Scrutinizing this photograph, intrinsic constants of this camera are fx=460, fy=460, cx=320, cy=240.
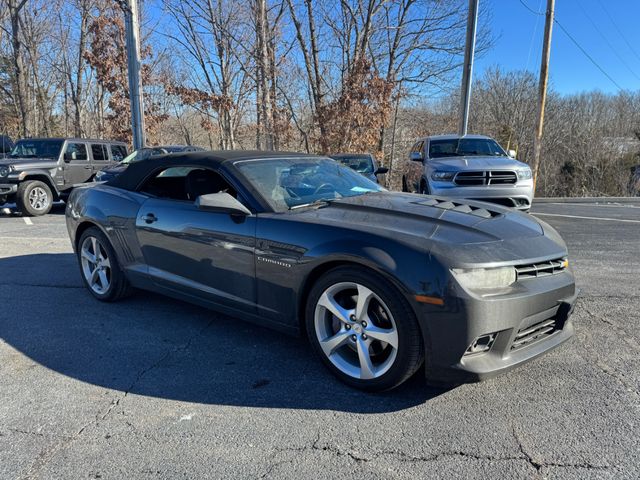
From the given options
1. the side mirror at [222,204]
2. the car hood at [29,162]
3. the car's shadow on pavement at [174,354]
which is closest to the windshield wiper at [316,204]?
the side mirror at [222,204]

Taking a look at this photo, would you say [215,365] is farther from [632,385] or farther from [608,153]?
[608,153]

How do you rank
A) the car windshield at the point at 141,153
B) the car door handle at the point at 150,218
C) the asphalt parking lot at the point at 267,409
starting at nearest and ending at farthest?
the asphalt parking lot at the point at 267,409, the car door handle at the point at 150,218, the car windshield at the point at 141,153

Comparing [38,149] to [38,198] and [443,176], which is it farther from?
[443,176]

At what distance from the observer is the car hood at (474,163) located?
810 cm

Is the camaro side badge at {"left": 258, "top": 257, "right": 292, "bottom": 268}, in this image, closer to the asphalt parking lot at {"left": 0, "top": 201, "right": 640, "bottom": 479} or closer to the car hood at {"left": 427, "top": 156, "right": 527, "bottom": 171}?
the asphalt parking lot at {"left": 0, "top": 201, "right": 640, "bottom": 479}

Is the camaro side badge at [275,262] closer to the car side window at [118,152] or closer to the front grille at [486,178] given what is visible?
the front grille at [486,178]

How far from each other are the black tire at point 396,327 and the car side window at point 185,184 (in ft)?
4.18

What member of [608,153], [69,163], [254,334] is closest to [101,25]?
[69,163]

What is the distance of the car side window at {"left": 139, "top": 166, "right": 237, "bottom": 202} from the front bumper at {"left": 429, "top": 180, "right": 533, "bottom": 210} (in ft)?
16.6

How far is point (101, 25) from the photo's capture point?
65.4ft

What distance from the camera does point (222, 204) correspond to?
3.19 metres

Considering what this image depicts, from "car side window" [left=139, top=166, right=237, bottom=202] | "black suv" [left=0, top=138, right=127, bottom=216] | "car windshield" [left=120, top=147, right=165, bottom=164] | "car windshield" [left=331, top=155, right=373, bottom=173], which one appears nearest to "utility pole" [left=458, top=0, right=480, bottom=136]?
"car windshield" [left=331, top=155, right=373, bottom=173]

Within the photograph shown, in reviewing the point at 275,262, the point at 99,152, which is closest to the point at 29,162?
the point at 99,152

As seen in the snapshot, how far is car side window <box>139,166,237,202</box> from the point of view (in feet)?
12.9
